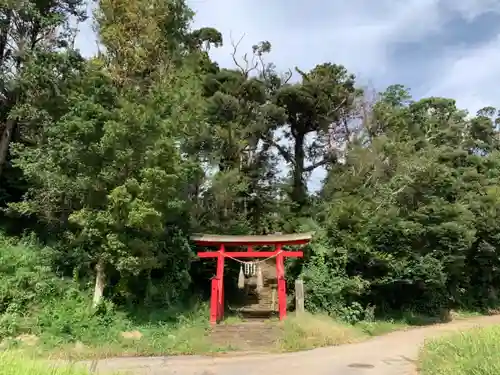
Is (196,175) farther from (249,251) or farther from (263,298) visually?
(263,298)

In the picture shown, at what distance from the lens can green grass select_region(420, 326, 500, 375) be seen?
22.1 feet

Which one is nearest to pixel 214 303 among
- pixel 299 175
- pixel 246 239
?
pixel 246 239

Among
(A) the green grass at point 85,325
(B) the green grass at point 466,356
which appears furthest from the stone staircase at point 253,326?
(B) the green grass at point 466,356

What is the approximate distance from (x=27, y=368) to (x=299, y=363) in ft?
24.2

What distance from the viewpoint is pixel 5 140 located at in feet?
54.3

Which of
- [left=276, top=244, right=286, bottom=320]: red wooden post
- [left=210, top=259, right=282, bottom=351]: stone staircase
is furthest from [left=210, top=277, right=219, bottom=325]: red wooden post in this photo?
[left=276, top=244, right=286, bottom=320]: red wooden post

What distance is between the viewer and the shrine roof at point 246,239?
15.4 m

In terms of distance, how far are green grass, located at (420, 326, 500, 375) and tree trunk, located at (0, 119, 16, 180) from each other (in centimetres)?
1523

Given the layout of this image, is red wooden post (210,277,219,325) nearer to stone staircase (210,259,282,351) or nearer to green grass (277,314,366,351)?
stone staircase (210,259,282,351)

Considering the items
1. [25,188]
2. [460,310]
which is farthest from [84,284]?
[460,310]

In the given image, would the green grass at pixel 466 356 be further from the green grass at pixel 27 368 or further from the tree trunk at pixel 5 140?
the tree trunk at pixel 5 140

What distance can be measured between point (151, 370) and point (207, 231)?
9283 mm

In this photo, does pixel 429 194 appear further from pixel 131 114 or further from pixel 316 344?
pixel 131 114

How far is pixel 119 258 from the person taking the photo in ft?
39.8
